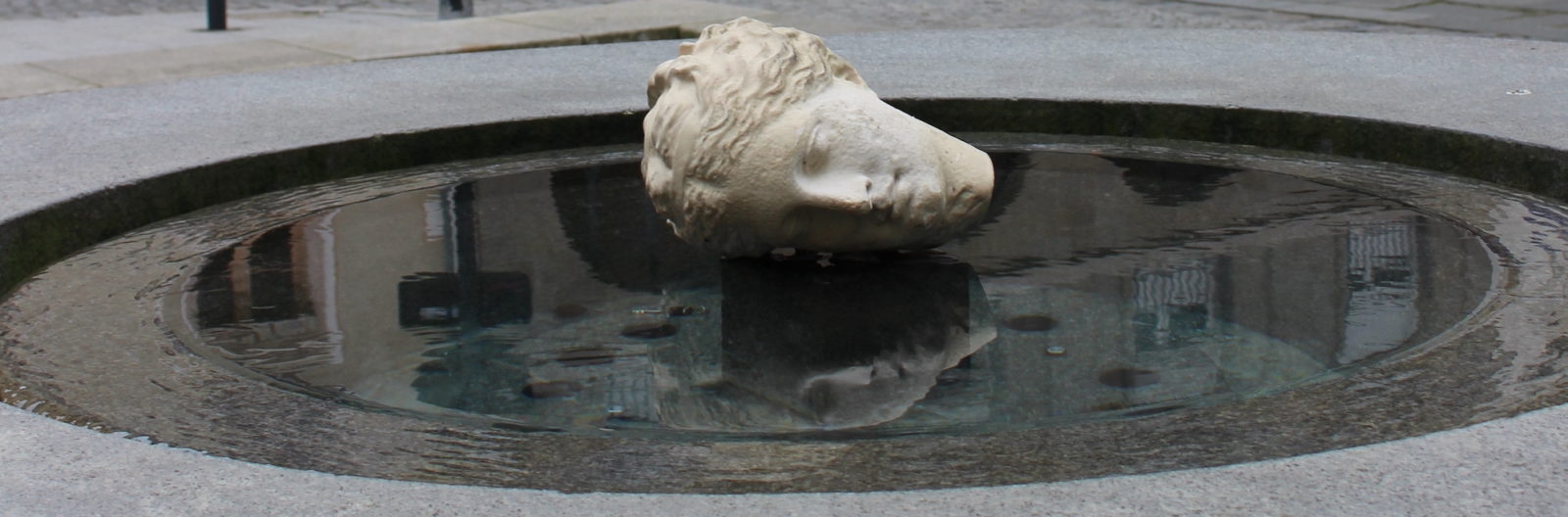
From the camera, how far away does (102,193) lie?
4055 millimetres

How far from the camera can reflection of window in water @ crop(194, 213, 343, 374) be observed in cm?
307

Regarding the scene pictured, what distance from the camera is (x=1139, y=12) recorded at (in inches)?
420

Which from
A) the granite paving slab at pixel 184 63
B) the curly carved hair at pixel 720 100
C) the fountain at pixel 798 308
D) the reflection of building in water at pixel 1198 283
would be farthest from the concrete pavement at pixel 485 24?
the reflection of building in water at pixel 1198 283

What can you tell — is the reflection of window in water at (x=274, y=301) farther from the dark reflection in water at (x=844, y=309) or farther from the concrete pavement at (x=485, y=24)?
the concrete pavement at (x=485, y=24)

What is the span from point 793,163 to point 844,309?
0.33 meters

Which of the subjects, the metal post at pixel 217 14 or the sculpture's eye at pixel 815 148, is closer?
the sculpture's eye at pixel 815 148

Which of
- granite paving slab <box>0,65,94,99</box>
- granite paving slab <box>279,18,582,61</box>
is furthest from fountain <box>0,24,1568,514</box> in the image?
granite paving slab <box>279,18,582,61</box>

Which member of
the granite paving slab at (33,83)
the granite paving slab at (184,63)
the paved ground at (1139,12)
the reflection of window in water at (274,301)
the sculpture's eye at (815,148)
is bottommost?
the reflection of window in water at (274,301)

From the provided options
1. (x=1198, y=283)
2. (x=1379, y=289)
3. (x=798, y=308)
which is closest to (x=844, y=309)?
(x=798, y=308)

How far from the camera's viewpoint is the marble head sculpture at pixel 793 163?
3201 mm

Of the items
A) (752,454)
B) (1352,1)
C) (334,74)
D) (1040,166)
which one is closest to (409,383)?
(752,454)

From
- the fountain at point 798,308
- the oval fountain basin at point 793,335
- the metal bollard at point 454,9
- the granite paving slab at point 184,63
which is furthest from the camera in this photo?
the metal bollard at point 454,9

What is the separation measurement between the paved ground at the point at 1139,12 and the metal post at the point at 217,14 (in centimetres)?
155

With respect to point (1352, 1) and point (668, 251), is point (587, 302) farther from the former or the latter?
point (1352, 1)
